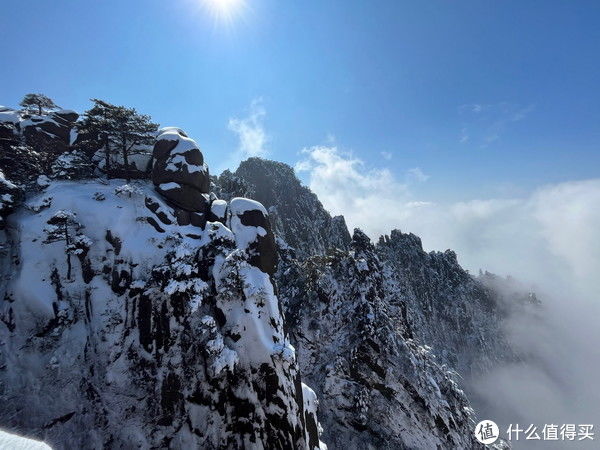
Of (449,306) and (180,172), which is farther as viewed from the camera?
(449,306)

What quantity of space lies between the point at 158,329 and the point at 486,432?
35.2 meters

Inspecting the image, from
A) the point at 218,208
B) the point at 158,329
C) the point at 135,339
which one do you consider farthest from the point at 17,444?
the point at 218,208

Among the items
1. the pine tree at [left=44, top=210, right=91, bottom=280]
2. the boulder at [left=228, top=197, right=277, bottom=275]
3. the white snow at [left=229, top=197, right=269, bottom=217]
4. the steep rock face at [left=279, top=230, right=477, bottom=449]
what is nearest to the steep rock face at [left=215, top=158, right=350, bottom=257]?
the steep rock face at [left=279, top=230, right=477, bottom=449]

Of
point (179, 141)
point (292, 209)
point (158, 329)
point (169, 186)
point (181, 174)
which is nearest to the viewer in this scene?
point (158, 329)

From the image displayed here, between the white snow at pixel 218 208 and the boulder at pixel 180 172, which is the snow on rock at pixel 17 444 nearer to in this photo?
the boulder at pixel 180 172

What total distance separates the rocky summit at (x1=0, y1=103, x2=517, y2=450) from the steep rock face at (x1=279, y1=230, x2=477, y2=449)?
17cm

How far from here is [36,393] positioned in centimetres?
1717

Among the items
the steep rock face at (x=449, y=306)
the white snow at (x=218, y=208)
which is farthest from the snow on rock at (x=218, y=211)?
the steep rock face at (x=449, y=306)

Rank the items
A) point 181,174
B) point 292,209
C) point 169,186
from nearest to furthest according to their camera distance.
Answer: point 169,186 → point 181,174 → point 292,209

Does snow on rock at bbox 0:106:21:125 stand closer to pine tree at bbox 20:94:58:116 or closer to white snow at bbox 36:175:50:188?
pine tree at bbox 20:94:58:116

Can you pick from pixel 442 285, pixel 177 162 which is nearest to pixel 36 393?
pixel 177 162

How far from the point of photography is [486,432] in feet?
108

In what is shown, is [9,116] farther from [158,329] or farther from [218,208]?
[158,329]

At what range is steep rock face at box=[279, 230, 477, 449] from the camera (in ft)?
100
